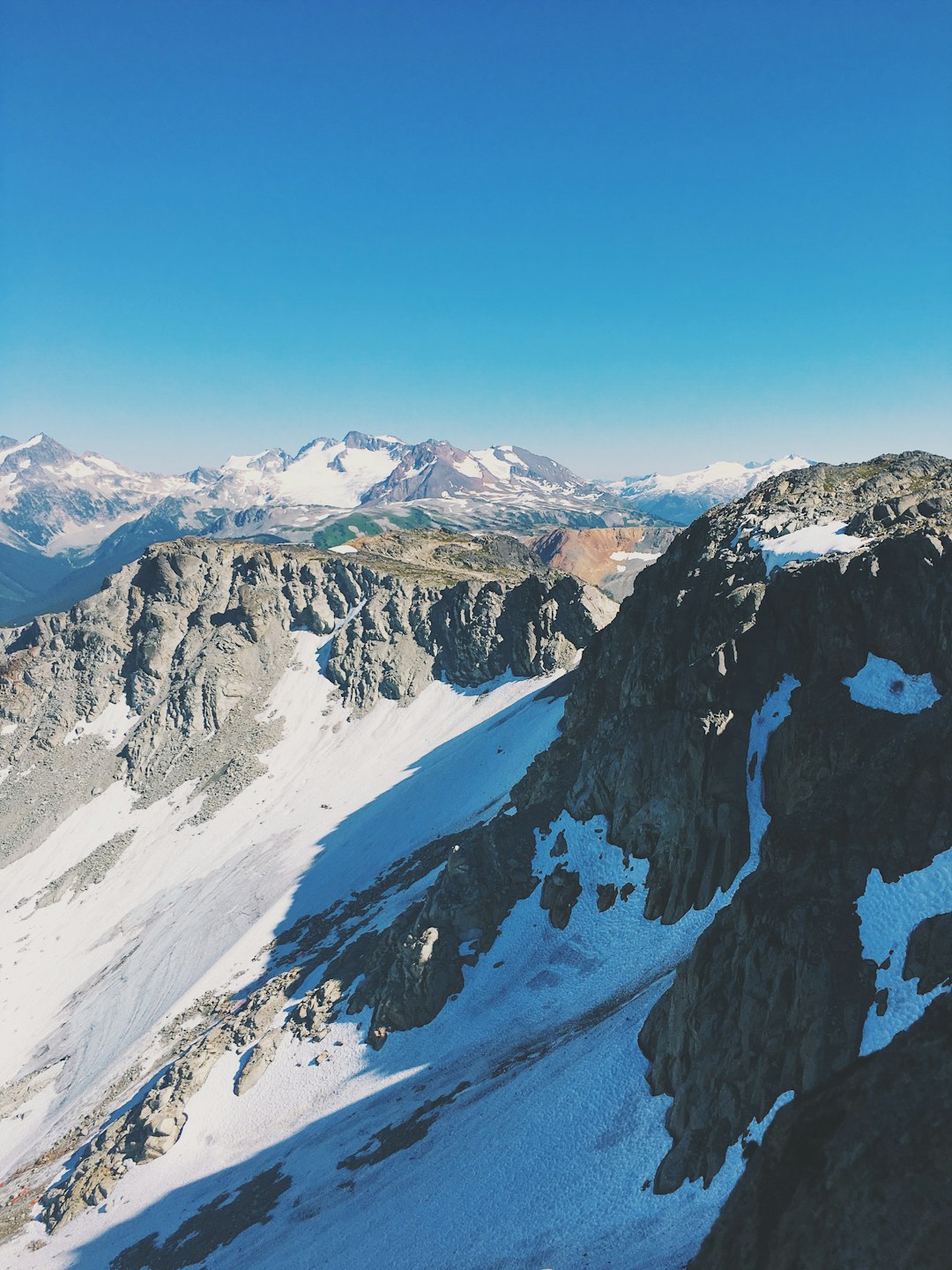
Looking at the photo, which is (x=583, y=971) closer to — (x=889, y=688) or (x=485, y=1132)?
(x=485, y=1132)

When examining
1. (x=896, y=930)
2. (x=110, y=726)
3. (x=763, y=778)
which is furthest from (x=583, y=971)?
(x=110, y=726)

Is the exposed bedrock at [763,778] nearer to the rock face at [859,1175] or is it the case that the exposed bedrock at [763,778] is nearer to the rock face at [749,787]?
the rock face at [749,787]

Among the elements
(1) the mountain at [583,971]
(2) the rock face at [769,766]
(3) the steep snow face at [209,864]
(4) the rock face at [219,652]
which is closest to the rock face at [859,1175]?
(1) the mountain at [583,971]

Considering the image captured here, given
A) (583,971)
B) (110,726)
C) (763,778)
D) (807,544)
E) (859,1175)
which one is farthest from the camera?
(110,726)

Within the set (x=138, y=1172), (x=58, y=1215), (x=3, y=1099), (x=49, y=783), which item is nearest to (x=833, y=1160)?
(x=138, y=1172)

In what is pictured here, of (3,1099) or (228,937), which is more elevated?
(228,937)

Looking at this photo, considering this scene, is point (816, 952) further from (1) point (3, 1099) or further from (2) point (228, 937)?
(1) point (3, 1099)
